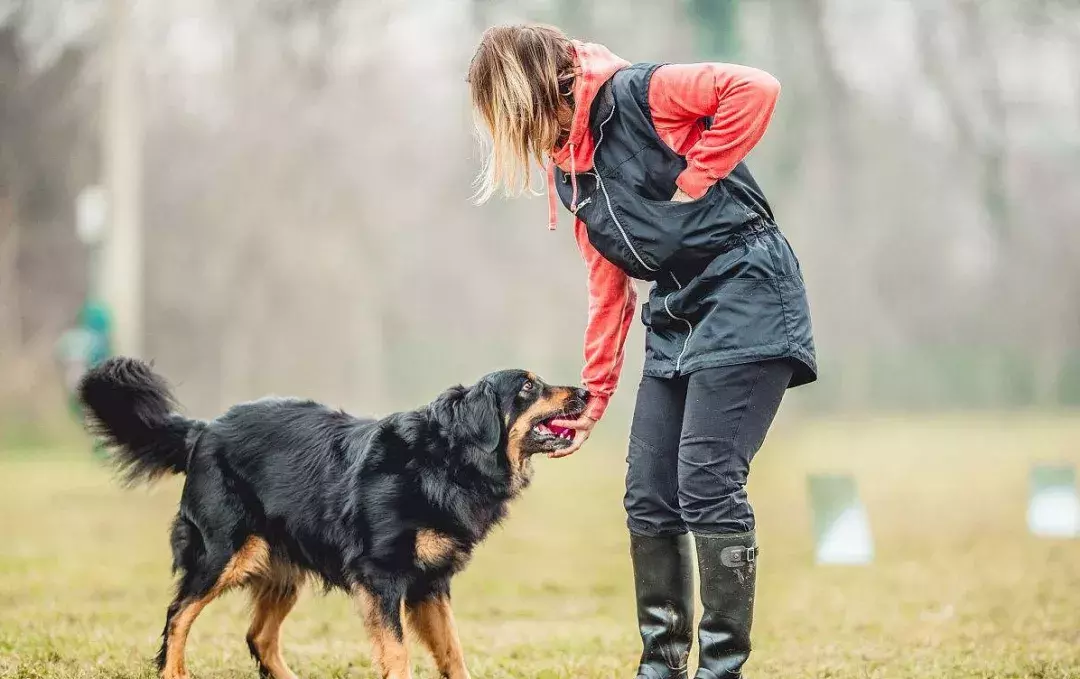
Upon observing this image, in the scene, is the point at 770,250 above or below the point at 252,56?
below

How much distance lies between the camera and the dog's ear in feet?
13.8

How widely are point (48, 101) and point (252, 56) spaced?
342 centimetres

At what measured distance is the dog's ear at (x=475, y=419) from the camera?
420 cm

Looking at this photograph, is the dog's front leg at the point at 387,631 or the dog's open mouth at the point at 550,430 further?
the dog's open mouth at the point at 550,430

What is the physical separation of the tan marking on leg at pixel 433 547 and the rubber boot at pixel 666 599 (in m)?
0.67

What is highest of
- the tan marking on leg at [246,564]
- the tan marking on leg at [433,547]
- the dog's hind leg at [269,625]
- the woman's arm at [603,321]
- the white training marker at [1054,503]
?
the woman's arm at [603,321]

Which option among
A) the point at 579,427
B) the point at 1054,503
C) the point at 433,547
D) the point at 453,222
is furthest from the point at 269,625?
Answer: the point at 453,222

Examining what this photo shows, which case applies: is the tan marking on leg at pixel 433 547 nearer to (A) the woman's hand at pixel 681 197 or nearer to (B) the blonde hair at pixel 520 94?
(B) the blonde hair at pixel 520 94

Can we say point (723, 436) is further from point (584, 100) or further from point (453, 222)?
point (453, 222)

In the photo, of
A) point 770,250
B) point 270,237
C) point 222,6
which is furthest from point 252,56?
point 770,250

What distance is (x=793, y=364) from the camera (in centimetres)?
348

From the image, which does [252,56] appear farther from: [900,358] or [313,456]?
[313,456]

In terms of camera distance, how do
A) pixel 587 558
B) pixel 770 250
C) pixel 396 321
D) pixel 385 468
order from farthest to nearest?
pixel 396 321 < pixel 587 558 < pixel 385 468 < pixel 770 250

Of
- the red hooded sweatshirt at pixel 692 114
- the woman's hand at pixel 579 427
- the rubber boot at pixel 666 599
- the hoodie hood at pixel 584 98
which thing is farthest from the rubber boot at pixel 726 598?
the hoodie hood at pixel 584 98
